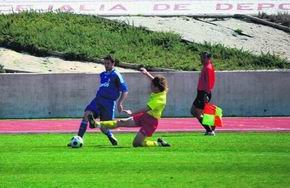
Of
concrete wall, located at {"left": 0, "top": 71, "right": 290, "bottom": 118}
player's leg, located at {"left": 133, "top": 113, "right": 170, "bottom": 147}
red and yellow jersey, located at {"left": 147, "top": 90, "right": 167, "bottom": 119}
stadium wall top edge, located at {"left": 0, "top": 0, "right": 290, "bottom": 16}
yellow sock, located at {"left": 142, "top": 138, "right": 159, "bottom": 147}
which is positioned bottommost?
concrete wall, located at {"left": 0, "top": 71, "right": 290, "bottom": 118}

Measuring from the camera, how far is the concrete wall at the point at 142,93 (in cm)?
3067

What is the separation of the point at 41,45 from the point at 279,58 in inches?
354

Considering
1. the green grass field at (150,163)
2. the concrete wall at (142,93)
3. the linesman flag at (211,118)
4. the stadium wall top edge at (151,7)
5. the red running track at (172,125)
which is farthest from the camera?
the stadium wall top edge at (151,7)

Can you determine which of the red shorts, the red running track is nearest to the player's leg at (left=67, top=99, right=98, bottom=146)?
the red shorts

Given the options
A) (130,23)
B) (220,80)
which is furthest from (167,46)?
(220,80)

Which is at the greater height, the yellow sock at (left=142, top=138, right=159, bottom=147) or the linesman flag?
the yellow sock at (left=142, top=138, right=159, bottom=147)

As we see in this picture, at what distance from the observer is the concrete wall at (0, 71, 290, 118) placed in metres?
30.7

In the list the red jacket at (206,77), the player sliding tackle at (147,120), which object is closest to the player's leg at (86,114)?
the player sliding tackle at (147,120)

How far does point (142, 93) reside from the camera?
102ft

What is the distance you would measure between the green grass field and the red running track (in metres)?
3.65

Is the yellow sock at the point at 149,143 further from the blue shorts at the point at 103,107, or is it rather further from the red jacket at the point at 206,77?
the red jacket at the point at 206,77

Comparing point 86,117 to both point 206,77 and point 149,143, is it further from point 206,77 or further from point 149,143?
point 206,77

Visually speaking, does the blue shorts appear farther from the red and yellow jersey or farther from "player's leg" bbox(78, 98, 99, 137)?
the red and yellow jersey

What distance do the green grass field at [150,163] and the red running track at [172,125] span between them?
3.65m
